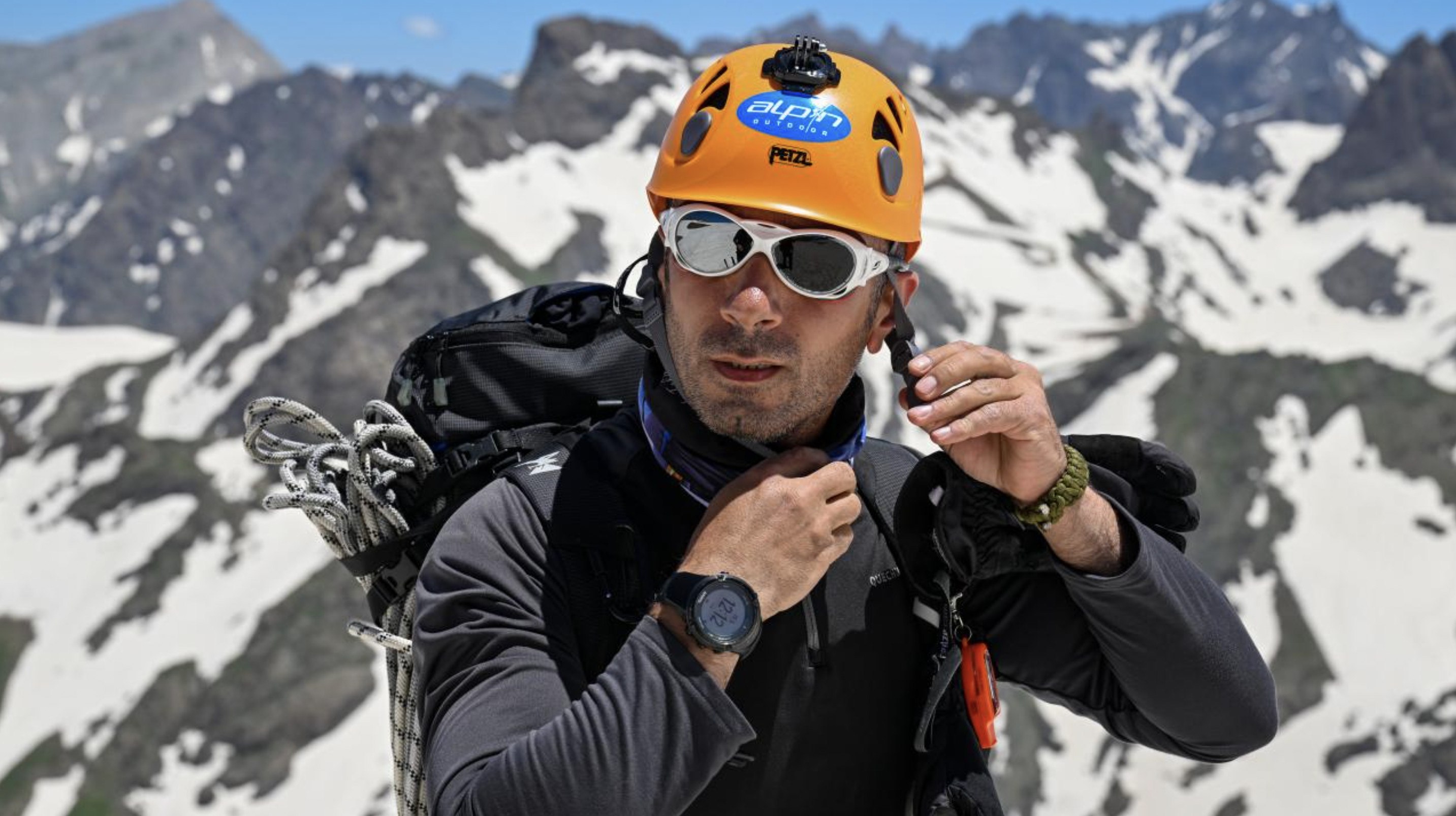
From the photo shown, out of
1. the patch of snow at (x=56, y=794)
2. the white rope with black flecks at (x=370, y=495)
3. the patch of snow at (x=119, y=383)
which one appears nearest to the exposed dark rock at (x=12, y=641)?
the patch of snow at (x=56, y=794)

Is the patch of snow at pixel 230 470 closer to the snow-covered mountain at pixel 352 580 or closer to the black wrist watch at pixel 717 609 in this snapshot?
the snow-covered mountain at pixel 352 580

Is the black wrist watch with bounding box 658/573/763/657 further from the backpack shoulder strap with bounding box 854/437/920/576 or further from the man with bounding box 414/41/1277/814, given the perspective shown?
the backpack shoulder strap with bounding box 854/437/920/576

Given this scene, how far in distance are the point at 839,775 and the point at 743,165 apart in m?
2.15

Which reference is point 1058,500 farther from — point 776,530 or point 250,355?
point 250,355

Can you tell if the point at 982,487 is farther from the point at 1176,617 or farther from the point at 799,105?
the point at 799,105

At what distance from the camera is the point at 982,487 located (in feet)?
13.1

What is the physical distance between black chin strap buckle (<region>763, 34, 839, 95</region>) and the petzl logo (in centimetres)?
29

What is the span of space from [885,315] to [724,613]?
1.51 metres

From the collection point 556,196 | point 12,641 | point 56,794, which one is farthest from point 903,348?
point 556,196

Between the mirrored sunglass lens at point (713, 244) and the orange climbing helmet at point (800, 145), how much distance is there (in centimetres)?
12

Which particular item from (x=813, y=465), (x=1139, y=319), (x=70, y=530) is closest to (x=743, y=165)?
(x=813, y=465)

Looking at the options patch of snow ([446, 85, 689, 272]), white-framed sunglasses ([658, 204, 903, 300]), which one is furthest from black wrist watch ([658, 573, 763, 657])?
patch of snow ([446, 85, 689, 272])

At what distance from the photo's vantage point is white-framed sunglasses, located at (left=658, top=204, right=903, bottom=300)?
402 cm

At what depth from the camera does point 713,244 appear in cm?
405
